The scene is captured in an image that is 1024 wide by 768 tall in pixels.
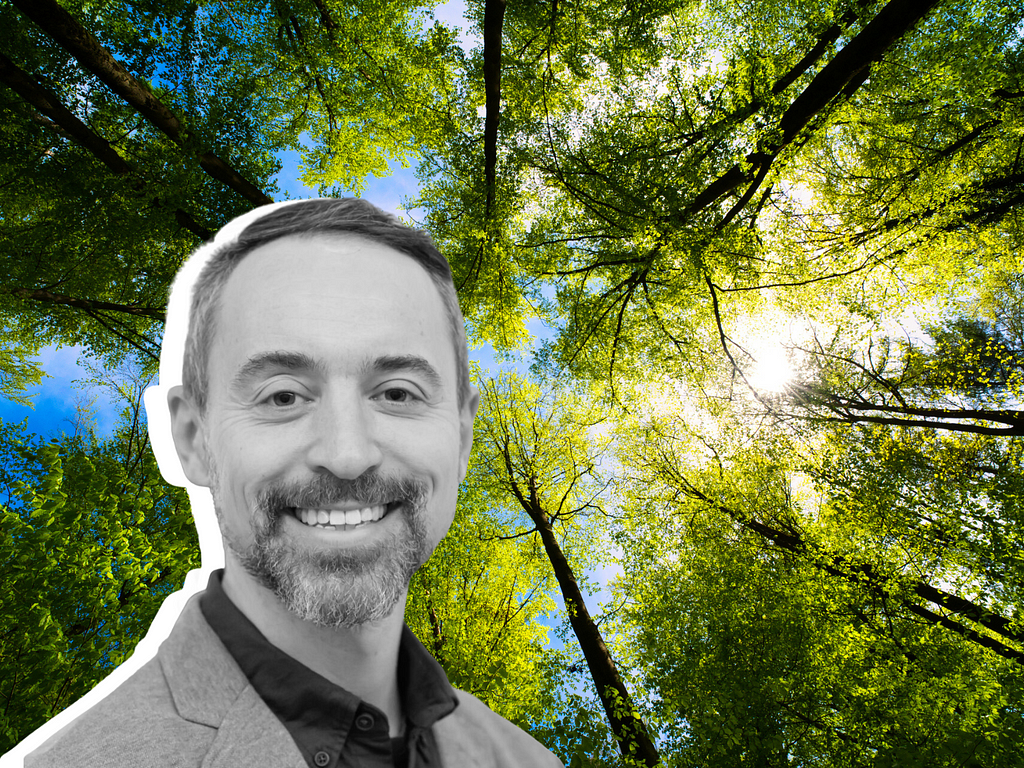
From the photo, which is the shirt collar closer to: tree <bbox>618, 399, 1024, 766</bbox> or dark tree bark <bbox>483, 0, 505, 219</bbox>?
dark tree bark <bbox>483, 0, 505, 219</bbox>

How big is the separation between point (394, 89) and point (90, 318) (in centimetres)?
578

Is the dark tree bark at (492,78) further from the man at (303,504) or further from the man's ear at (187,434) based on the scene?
the man's ear at (187,434)

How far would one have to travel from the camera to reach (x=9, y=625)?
14.5 ft

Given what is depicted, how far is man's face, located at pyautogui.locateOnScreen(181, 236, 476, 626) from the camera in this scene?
1.22 metres

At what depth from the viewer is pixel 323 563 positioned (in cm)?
124

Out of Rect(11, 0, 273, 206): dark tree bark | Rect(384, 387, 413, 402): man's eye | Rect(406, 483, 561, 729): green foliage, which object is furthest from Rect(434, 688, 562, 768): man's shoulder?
Rect(406, 483, 561, 729): green foliage

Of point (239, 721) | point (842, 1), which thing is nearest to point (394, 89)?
point (842, 1)

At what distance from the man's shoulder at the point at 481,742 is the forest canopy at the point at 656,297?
3629 millimetres

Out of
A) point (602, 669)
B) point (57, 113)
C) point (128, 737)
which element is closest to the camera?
point (128, 737)

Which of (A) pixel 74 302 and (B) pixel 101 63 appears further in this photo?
(A) pixel 74 302

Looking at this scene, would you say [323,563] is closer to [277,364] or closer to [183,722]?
[183,722]

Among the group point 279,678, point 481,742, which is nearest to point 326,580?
point 279,678

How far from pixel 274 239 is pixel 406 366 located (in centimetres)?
65

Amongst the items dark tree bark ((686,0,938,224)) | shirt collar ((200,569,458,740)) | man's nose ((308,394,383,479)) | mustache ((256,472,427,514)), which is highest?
dark tree bark ((686,0,938,224))
